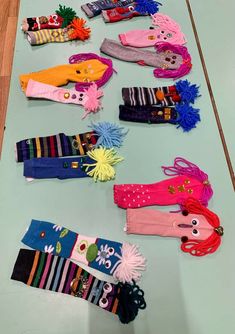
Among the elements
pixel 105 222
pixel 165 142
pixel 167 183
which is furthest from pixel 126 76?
pixel 105 222

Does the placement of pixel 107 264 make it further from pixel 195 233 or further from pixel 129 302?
pixel 195 233

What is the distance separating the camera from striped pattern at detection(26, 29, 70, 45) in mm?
1181

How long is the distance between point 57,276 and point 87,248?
0.10m

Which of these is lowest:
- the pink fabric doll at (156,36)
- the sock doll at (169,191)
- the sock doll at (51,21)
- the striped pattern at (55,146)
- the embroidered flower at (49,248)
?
the embroidered flower at (49,248)

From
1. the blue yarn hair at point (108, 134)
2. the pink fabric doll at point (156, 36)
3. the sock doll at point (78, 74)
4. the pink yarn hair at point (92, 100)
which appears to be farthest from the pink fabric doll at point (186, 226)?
the pink fabric doll at point (156, 36)

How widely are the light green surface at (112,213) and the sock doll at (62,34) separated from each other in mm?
30

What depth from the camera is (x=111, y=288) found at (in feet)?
2.56

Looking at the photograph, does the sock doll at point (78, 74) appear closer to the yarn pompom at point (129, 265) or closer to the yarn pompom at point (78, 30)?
the yarn pompom at point (78, 30)

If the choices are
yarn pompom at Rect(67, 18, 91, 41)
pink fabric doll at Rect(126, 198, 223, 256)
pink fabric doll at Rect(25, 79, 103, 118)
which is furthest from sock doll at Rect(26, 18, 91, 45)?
pink fabric doll at Rect(126, 198, 223, 256)

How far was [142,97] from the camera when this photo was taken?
A: 1.07m

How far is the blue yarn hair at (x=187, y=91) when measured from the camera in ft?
3.53

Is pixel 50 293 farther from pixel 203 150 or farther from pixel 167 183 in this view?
pixel 203 150

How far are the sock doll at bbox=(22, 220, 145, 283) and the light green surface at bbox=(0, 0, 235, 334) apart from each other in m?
0.02

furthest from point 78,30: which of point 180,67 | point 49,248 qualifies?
point 49,248
